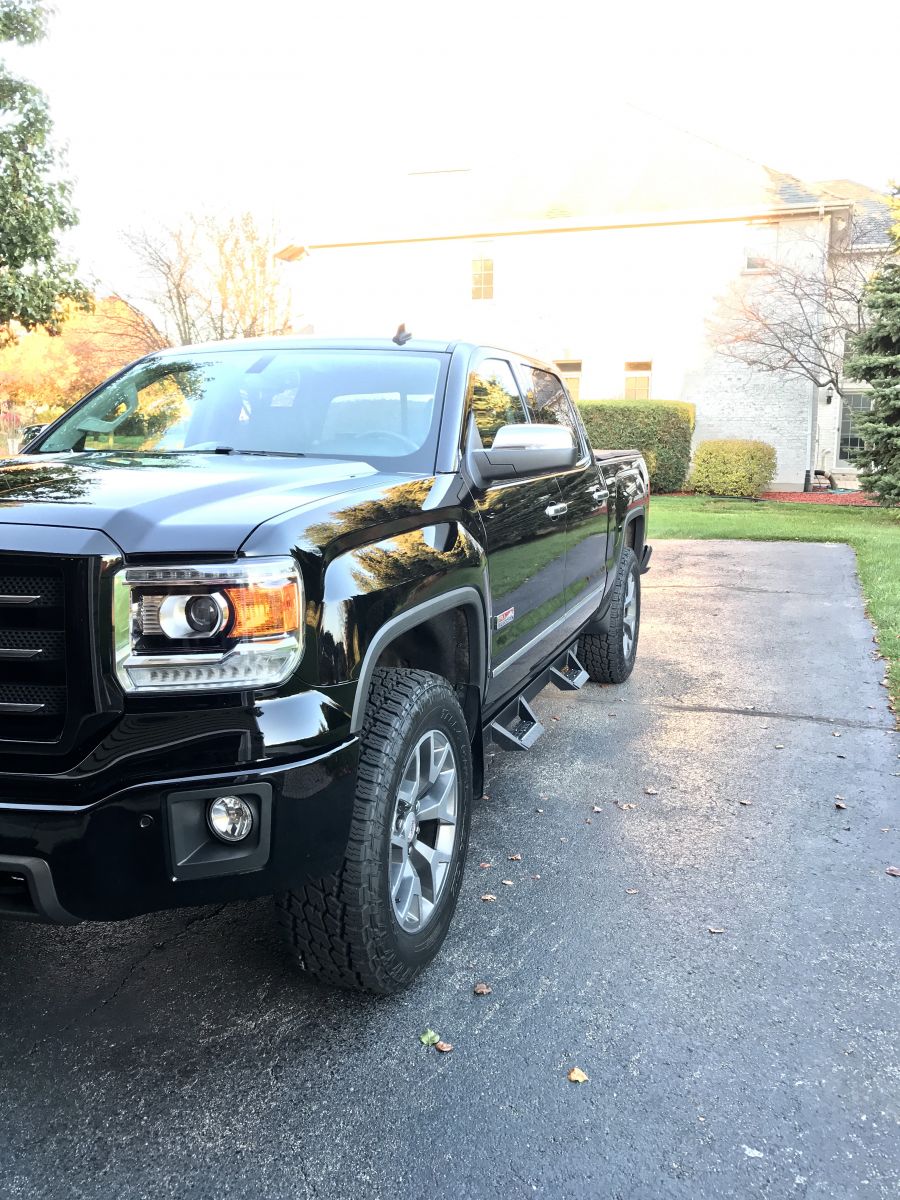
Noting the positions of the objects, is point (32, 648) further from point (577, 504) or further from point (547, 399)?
point (547, 399)

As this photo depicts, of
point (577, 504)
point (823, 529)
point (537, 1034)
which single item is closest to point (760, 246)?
point (823, 529)

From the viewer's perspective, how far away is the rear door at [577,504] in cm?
467

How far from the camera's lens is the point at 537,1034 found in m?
2.63

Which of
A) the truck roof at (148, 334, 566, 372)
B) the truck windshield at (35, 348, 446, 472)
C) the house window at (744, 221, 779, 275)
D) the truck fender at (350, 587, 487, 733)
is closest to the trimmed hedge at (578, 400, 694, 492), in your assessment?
the house window at (744, 221, 779, 275)

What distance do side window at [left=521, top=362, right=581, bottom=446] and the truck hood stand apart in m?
1.83

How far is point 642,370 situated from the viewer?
79.9 feet

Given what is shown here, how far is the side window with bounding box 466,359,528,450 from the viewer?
3.77 m

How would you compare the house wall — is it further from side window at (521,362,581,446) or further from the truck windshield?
the truck windshield

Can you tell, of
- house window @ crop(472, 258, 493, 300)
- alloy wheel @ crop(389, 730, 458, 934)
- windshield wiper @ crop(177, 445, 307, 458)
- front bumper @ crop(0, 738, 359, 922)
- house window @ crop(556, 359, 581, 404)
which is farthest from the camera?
house window @ crop(472, 258, 493, 300)

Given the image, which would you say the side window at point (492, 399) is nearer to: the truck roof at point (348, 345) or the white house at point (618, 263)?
the truck roof at point (348, 345)

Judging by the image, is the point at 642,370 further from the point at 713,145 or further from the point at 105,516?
→ the point at 105,516

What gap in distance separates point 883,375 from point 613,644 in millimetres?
11927

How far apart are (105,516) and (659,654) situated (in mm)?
5748

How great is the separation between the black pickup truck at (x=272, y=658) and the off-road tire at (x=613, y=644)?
250cm
